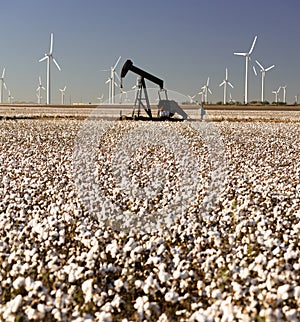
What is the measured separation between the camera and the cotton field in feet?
15.3

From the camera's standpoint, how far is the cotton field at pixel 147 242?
4.66m

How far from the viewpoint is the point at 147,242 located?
6.54 meters

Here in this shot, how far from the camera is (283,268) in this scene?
535cm

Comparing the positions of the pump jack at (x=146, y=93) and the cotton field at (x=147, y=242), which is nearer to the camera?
the cotton field at (x=147, y=242)

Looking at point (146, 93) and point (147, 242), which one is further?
point (146, 93)

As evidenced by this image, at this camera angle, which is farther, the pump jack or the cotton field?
the pump jack

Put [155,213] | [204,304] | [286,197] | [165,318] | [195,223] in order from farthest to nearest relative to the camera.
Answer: [286,197] → [155,213] → [195,223] → [204,304] → [165,318]

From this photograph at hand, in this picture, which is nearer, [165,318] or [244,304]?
[165,318]

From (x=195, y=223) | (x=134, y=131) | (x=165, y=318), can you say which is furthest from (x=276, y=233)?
(x=134, y=131)

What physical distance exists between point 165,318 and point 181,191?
5844 mm

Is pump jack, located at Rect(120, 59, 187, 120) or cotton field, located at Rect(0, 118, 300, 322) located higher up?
pump jack, located at Rect(120, 59, 187, 120)

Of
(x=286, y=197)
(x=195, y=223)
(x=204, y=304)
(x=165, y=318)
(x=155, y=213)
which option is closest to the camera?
(x=165, y=318)

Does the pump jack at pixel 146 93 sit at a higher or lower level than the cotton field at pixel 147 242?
higher

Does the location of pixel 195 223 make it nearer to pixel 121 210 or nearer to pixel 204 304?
pixel 121 210
